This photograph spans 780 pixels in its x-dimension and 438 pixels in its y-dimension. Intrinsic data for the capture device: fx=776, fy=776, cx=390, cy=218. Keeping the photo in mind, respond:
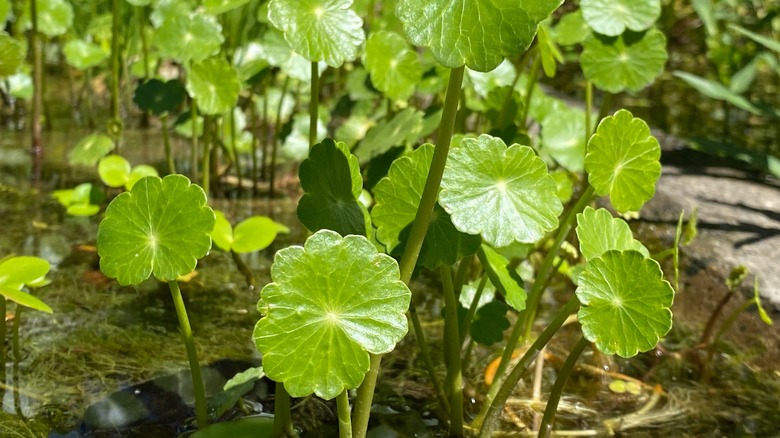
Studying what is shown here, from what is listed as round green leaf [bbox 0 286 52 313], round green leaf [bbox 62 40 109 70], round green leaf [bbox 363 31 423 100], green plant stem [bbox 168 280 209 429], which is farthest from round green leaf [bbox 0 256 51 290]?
round green leaf [bbox 62 40 109 70]

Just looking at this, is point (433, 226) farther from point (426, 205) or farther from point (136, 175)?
point (136, 175)

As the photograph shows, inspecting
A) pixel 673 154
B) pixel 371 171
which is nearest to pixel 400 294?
pixel 371 171

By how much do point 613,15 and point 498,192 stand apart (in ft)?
1.97

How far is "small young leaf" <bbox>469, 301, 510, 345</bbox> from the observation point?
119 centimetres

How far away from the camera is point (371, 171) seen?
139 centimetres

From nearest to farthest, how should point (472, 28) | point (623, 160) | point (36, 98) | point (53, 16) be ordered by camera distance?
point (472, 28) → point (623, 160) → point (36, 98) → point (53, 16)

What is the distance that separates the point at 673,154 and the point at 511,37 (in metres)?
1.79

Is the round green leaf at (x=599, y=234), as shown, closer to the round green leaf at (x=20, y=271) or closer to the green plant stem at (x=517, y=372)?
the green plant stem at (x=517, y=372)

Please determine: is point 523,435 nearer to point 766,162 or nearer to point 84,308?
point 84,308

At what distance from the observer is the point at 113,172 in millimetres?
1841

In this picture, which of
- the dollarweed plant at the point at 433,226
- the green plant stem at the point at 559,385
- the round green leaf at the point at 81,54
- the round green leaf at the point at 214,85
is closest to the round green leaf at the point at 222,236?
the dollarweed plant at the point at 433,226

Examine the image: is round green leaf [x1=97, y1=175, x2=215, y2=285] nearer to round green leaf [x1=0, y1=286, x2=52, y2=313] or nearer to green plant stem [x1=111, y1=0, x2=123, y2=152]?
round green leaf [x1=0, y1=286, x2=52, y2=313]

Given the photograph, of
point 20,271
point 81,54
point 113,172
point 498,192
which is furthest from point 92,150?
point 498,192

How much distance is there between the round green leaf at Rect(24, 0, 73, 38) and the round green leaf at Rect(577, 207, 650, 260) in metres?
2.07
